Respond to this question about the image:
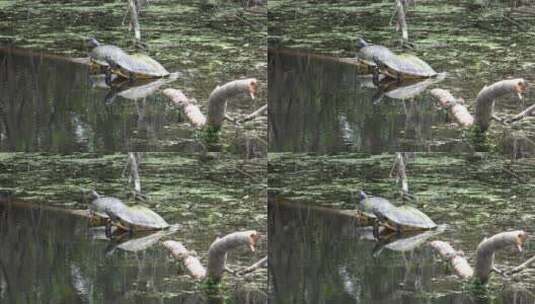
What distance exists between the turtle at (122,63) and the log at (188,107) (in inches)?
4.1

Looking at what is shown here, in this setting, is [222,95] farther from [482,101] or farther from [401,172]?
[482,101]

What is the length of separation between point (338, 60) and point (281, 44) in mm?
284

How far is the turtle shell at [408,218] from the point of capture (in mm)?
4531

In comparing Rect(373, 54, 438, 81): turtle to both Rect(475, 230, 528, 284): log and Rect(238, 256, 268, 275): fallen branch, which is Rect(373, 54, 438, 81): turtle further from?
Rect(238, 256, 268, 275): fallen branch

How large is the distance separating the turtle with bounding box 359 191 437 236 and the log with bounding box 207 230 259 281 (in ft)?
1.78

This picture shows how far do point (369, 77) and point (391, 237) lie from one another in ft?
2.53

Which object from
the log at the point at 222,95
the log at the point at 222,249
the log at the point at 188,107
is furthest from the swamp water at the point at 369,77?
the log at the point at 222,249

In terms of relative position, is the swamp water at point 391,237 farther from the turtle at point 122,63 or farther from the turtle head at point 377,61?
the turtle at point 122,63

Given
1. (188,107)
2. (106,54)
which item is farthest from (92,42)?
(188,107)

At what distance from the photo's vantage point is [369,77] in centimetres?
459

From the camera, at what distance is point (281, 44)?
461 centimetres

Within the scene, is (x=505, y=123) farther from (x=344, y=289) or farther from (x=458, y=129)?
(x=344, y=289)

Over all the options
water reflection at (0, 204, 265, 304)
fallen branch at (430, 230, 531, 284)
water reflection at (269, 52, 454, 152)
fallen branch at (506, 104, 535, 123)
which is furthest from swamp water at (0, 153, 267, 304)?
fallen branch at (506, 104, 535, 123)

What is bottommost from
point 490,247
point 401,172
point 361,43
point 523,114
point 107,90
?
point 490,247
